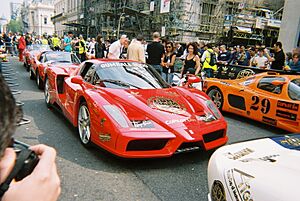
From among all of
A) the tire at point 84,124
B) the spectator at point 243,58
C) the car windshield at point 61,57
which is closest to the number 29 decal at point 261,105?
the tire at point 84,124

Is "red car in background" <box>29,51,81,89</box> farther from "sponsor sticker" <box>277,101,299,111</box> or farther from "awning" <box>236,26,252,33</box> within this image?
"awning" <box>236,26,252,33</box>

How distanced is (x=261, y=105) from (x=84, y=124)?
11.4 ft

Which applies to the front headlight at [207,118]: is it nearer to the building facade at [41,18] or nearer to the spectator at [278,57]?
the spectator at [278,57]

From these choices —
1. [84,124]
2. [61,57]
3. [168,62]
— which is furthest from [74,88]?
[61,57]

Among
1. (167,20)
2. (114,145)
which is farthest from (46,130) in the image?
(167,20)

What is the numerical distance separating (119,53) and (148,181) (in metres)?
5.67

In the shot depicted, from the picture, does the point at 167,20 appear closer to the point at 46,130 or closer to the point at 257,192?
the point at 46,130

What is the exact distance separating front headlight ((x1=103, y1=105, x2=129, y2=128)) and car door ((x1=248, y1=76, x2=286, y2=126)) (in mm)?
3220

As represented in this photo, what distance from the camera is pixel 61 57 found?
8445 mm

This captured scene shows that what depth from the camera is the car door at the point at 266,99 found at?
5.14 meters

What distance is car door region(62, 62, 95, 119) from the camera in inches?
165

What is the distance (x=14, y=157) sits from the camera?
78cm

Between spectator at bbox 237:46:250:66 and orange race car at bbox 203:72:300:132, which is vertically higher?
spectator at bbox 237:46:250:66

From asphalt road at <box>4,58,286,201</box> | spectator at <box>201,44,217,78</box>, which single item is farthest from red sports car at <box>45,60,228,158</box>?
spectator at <box>201,44,217,78</box>
